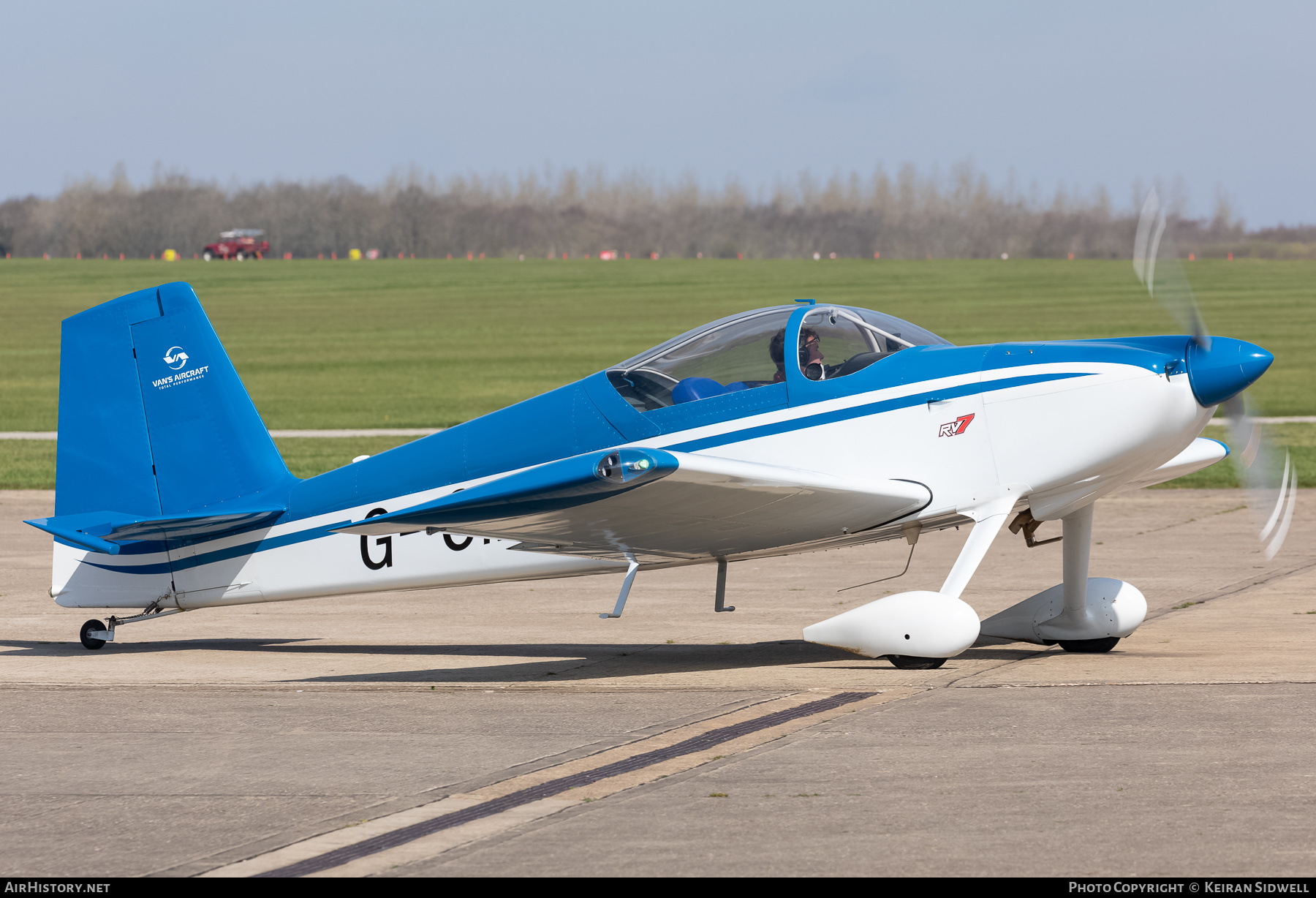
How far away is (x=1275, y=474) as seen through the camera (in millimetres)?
9133

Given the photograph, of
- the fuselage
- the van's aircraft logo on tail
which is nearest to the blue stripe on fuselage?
the fuselage

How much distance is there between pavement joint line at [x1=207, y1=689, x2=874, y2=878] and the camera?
5.14 m

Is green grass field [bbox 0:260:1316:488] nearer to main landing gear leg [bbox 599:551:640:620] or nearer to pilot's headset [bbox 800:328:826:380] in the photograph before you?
main landing gear leg [bbox 599:551:640:620]

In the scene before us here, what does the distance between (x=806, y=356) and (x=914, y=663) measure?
195 cm

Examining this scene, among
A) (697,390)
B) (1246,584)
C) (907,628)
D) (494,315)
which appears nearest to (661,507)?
(697,390)

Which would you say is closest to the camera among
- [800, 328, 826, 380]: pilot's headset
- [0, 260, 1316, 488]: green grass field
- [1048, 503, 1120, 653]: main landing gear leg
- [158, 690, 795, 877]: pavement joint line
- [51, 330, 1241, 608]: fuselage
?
[158, 690, 795, 877]: pavement joint line

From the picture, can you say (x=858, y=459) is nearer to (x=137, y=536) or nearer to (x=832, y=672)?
(x=832, y=672)

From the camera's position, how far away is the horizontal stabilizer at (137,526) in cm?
966

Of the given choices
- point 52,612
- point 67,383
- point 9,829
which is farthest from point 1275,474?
point 52,612

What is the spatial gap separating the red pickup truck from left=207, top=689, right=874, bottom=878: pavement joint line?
10396cm

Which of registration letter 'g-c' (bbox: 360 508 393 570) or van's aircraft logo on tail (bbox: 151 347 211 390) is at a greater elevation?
van's aircraft logo on tail (bbox: 151 347 211 390)

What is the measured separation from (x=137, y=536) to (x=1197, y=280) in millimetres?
83902

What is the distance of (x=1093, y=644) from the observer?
9.22 metres

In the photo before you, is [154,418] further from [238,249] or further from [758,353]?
[238,249]
